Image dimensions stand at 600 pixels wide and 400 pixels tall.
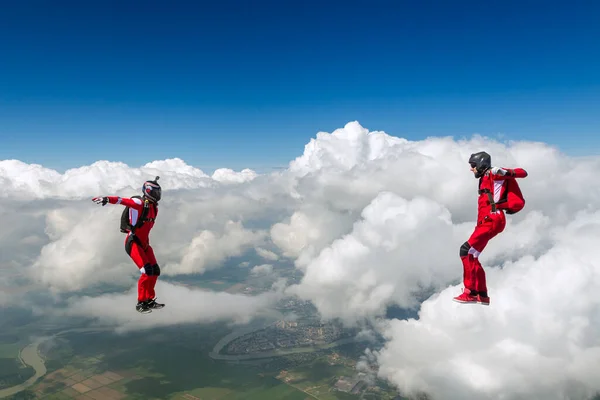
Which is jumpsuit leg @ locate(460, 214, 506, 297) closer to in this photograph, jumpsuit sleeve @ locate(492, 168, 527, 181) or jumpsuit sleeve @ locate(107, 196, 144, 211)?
jumpsuit sleeve @ locate(492, 168, 527, 181)

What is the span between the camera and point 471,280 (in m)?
13.1

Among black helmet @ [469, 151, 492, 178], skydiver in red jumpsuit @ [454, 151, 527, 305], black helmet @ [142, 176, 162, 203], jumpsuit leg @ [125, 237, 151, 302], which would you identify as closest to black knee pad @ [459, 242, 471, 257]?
skydiver in red jumpsuit @ [454, 151, 527, 305]

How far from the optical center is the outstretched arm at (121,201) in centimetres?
1156

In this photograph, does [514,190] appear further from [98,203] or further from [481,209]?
[98,203]

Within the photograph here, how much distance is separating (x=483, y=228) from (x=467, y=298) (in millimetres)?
2692

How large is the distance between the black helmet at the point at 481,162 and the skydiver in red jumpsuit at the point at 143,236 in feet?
38.2

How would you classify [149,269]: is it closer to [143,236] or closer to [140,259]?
[140,259]

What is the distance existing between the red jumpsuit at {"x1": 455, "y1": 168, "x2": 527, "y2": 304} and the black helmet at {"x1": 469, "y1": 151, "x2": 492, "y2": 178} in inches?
9.1

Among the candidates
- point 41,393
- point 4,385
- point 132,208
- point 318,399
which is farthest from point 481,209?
point 4,385

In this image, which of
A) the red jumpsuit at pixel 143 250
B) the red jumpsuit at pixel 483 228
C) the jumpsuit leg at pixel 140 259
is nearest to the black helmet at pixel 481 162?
the red jumpsuit at pixel 483 228

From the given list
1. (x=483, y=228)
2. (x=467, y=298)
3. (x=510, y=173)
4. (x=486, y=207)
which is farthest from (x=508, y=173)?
(x=467, y=298)

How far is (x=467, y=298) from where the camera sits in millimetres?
12977

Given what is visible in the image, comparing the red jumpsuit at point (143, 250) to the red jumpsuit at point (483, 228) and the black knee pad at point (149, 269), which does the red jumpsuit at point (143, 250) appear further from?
the red jumpsuit at point (483, 228)

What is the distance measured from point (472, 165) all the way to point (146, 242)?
12.7 metres
